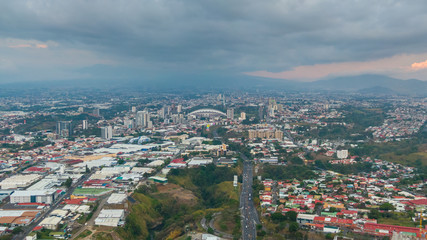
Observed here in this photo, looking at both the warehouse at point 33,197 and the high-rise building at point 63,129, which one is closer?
the warehouse at point 33,197

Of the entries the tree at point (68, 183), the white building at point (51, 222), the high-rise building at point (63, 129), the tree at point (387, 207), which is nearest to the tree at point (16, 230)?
the white building at point (51, 222)

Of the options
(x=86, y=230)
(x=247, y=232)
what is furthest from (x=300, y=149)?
(x=86, y=230)

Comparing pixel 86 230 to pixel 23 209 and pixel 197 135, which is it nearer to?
pixel 23 209

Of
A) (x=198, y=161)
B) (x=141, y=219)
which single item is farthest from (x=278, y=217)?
(x=198, y=161)

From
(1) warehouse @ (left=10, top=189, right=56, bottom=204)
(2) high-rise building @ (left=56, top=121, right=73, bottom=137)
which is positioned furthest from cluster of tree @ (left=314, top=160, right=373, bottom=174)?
(2) high-rise building @ (left=56, top=121, right=73, bottom=137)

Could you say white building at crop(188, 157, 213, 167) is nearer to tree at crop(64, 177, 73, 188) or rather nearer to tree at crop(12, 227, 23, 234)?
tree at crop(64, 177, 73, 188)

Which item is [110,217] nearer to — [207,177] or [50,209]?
[50,209]

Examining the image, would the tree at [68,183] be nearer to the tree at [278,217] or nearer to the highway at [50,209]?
the highway at [50,209]
